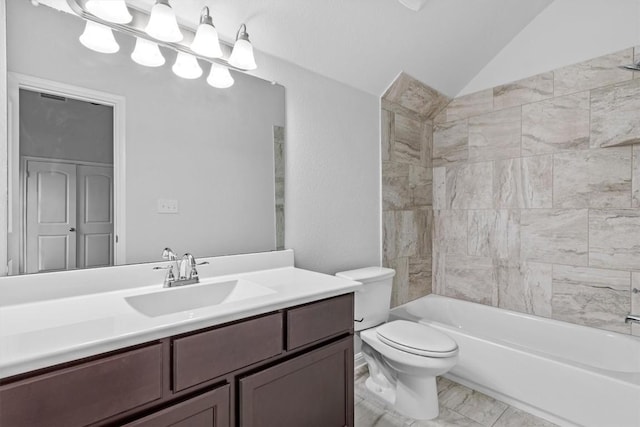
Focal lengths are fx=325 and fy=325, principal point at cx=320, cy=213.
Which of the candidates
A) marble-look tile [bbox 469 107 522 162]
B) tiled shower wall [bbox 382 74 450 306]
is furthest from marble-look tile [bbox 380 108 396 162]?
marble-look tile [bbox 469 107 522 162]

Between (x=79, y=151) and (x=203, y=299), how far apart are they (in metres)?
0.76

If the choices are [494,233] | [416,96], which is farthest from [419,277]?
[416,96]

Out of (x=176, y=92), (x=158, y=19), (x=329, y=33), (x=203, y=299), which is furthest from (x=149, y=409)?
(x=329, y=33)

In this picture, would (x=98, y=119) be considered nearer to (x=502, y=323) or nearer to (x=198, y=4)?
→ (x=198, y=4)

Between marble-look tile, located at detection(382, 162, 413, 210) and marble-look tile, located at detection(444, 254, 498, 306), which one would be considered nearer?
marble-look tile, located at detection(382, 162, 413, 210)

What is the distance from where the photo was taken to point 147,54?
142 cm

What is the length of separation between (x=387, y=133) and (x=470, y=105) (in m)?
0.86

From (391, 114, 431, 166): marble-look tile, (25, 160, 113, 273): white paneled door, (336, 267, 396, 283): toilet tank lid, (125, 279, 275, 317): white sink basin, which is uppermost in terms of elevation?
(391, 114, 431, 166): marble-look tile

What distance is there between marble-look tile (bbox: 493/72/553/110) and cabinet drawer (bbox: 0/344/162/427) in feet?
9.33

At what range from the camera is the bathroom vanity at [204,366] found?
29.7 inches

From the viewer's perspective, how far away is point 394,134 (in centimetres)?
261

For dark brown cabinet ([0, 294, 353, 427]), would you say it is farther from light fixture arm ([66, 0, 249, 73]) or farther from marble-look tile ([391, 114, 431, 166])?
marble-look tile ([391, 114, 431, 166])

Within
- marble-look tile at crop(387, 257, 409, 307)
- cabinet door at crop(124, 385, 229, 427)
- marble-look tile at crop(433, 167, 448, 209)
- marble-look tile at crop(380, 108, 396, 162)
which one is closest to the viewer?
cabinet door at crop(124, 385, 229, 427)

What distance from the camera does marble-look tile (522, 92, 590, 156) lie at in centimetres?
222
